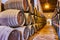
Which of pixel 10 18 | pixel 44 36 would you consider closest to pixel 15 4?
pixel 10 18

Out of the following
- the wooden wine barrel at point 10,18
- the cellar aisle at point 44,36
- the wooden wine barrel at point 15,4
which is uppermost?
the wooden wine barrel at point 15,4

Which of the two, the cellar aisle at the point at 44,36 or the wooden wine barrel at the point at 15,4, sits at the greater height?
the wooden wine barrel at the point at 15,4

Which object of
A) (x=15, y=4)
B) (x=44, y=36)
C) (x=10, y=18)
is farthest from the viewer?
(x=44, y=36)

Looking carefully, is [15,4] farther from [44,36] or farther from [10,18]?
[44,36]

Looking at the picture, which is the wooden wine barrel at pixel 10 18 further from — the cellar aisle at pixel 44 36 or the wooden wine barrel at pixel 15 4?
the cellar aisle at pixel 44 36

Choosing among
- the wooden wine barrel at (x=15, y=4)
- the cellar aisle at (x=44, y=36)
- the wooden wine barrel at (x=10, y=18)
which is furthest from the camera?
the cellar aisle at (x=44, y=36)

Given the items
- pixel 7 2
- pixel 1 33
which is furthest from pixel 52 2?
pixel 1 33

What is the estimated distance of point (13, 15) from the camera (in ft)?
5.87

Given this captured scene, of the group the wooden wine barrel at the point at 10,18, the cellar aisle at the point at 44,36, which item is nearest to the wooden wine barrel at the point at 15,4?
the wooden wine barrel at the point at 10,18

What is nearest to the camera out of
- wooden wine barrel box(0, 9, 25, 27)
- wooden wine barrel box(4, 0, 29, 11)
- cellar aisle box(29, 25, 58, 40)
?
wooden wine barrel box(0, 9, 25, 27)

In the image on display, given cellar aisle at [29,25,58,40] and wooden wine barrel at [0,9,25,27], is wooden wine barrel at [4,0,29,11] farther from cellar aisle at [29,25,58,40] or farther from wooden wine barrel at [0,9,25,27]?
cellar aisle at [29,25,58,40]

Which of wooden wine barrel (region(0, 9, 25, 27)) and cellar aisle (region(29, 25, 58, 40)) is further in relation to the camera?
cellar aisle (region(29, 25, 58, 40))

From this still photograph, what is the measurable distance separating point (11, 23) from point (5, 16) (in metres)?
0.15

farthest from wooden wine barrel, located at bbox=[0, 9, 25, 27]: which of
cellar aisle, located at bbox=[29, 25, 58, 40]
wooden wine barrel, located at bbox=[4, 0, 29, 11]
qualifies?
cellar aisle, located at bbox=[29, 25, 58, 40]
